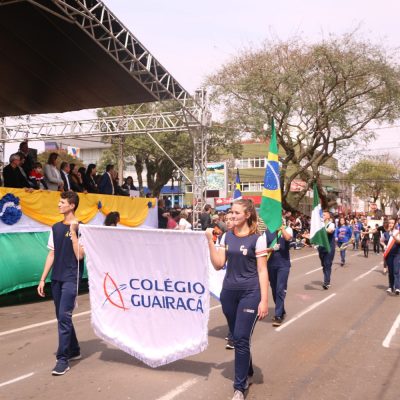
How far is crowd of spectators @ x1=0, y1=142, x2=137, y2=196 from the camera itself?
10406 millimetres

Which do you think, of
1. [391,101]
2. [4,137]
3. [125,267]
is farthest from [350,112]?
[125,267]

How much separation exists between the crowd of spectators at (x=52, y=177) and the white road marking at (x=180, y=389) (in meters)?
6.36

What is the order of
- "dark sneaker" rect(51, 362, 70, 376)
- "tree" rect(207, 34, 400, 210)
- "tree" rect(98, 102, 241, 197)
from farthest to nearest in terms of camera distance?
"tree" rect(98, 102, 241, 197) → "tree" rect(207, 34, 400, 210) → "dark sneaker" rect(51, 362, 70, 376)

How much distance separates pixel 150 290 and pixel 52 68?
11.2m

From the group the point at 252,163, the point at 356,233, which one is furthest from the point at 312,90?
the point at 252,163

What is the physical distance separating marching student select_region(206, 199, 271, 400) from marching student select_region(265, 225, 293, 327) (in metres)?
3.22

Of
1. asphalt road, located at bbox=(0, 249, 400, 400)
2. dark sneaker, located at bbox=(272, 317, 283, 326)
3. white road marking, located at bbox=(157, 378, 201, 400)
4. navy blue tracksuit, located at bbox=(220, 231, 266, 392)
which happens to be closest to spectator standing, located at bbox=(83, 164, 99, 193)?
asphalt road, located at bbox=(0, 249, 400, 400)

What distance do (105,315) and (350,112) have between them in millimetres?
26905

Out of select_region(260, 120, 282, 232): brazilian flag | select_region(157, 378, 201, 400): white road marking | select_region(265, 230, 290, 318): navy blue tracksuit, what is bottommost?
select_region(157, 378, 201, 400): white road marking

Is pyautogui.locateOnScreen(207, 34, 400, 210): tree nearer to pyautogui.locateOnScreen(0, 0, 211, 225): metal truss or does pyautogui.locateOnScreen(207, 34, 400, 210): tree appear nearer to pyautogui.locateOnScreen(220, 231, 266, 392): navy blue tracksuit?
pyautogui.locateOnScreen(0, 0, 211, 225): metal truss

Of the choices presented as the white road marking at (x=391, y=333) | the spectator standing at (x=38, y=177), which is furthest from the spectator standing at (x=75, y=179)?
the white road marking at (x=391, y=333)

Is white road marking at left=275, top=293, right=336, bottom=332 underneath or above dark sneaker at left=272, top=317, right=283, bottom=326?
underneath

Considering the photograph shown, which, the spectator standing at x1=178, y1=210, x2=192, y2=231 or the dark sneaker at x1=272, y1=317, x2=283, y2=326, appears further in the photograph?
the spectator standing at x1=178, y1=210, x2=192, y2=231

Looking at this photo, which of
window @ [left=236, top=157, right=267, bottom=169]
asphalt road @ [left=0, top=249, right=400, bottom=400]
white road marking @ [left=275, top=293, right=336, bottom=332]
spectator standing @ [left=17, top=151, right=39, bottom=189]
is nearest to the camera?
asphalt road @ [left=0, top=249, right=400, bottom=400]
